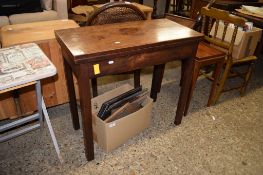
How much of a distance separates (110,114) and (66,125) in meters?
0.47

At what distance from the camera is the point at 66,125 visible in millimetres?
1832

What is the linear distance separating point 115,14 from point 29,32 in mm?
659

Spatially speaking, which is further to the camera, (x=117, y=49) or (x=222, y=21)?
(x=222, y=21)

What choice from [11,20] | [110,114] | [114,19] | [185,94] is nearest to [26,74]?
[110,114]

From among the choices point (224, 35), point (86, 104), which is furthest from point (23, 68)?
point (224, 35)

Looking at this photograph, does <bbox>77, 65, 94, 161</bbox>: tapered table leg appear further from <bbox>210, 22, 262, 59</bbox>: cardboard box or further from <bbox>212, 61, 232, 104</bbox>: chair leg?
<bbox>210, 22, 262, 59</bbox>: cardboard box

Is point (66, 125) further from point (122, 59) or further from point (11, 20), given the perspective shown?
point (11, 20)

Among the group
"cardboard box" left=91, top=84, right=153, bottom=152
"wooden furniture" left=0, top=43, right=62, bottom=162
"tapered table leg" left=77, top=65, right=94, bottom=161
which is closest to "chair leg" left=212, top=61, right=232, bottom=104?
"cardboard box" left=91, top=84, right=153, bottom=152

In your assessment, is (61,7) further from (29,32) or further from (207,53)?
(207,53)

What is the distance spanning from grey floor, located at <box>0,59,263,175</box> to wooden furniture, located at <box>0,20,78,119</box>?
0.66 feet

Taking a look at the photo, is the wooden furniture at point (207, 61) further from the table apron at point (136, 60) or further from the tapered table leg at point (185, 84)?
the table apron at point (136, 60)

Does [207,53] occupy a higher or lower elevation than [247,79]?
higher

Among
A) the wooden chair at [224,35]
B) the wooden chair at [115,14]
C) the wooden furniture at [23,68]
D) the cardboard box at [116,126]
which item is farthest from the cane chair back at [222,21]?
the wooden furniture at [23,68]

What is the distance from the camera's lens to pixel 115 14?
1.65 meters
